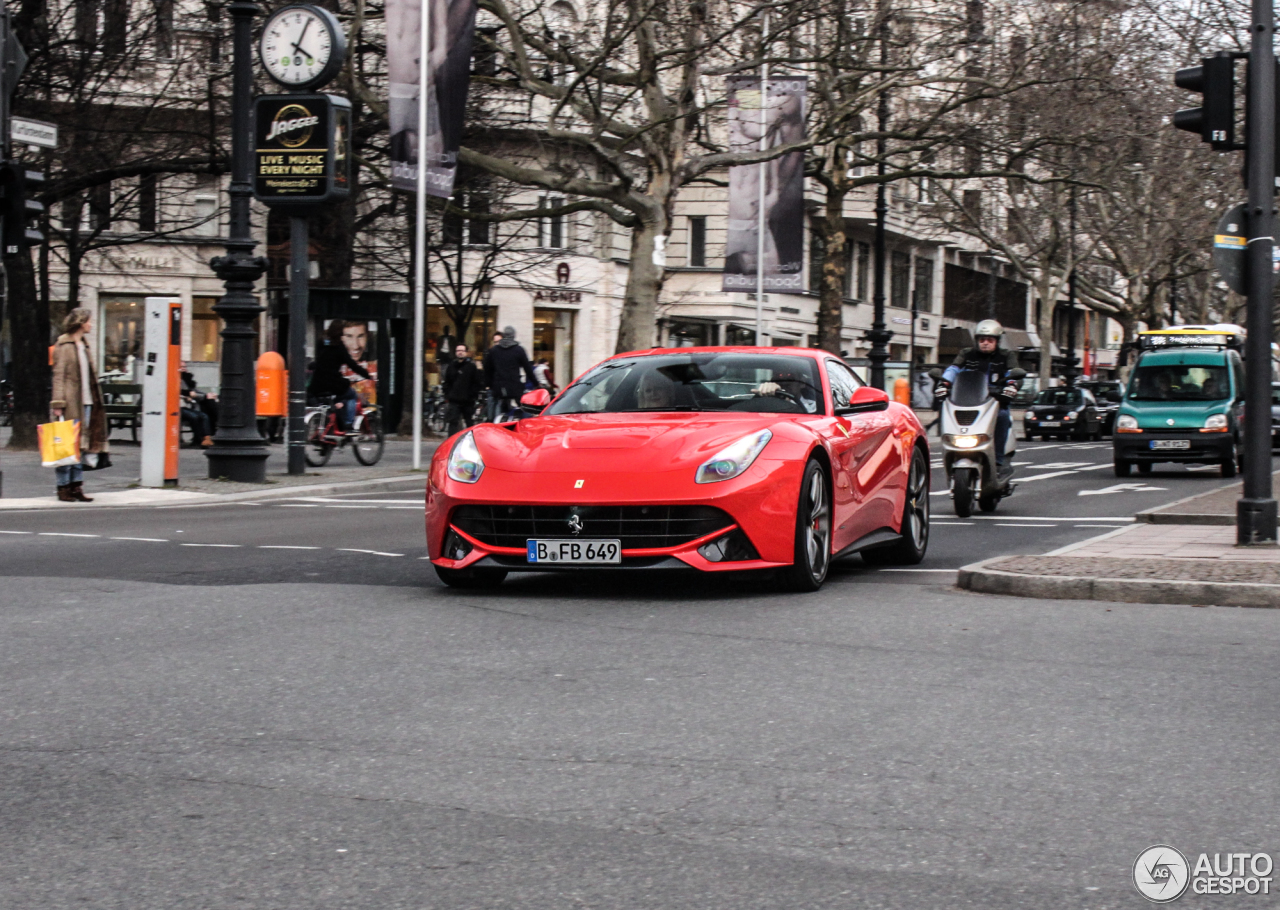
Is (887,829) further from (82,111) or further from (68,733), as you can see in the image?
(82,111)

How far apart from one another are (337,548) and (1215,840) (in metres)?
8.53

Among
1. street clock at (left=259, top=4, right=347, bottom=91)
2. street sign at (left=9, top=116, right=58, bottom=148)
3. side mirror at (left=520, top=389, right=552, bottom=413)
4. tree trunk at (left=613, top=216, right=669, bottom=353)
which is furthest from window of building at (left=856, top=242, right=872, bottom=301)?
side mirror at (left=520, top=389, right=552, bottom=413)

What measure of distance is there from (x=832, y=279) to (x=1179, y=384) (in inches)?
499

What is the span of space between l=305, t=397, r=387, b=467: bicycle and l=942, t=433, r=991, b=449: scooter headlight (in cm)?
900

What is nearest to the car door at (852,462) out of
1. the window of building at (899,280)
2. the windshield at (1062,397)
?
the windshield at (1062,397)

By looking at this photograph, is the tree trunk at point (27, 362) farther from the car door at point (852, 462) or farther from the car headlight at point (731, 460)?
the car headlight at point (731, 460)

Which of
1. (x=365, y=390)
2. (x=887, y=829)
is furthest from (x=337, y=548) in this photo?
(x=365, y=390)

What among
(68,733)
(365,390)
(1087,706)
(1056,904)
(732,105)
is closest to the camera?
(1056,904)

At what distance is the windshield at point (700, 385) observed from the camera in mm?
10266

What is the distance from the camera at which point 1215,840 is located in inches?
Answer: 176

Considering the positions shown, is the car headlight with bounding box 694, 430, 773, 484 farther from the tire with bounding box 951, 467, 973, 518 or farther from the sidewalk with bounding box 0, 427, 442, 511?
the sidewalk with bounding box 0, 427, 442, 511

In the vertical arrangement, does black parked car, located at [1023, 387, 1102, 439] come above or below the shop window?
below

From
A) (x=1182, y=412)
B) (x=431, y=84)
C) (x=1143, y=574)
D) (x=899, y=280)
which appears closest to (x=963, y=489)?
(x=1143, y=574)

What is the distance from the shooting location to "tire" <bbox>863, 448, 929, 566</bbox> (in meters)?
11.6
